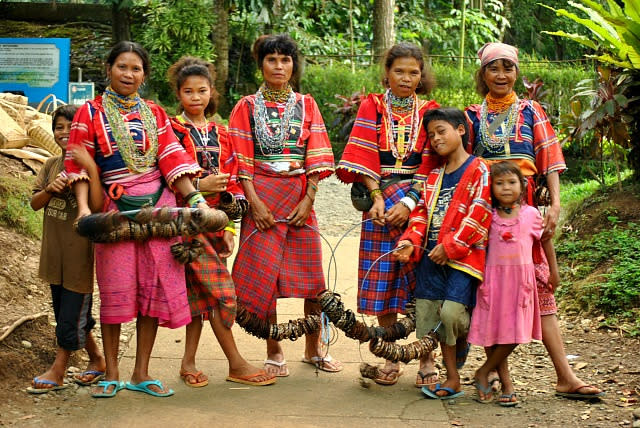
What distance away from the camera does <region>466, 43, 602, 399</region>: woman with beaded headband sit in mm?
4633

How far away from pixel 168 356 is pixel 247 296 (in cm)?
81

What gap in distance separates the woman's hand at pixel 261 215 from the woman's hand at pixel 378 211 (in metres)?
0.58

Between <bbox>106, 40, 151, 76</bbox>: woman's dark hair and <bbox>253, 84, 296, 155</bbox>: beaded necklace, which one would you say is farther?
<bbox>253, 84, 296, 155</bbox>: beaded necklace

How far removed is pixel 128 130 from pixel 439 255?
5.90ft

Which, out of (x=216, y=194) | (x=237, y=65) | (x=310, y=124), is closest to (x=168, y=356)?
(x=216, y=194)

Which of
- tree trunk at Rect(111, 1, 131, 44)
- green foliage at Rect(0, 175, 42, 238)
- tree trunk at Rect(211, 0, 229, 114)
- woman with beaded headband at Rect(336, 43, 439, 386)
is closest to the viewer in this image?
woman with beaded headband at Rect(336, 43, 439, 386)

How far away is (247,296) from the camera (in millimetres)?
4941

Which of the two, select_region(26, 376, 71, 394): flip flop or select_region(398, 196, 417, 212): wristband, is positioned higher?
select_region(398, 196, 417, 212): wristband

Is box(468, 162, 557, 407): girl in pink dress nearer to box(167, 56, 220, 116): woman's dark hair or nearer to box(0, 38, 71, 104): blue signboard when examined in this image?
box(167, 56, 220, 116): woman's dark hair

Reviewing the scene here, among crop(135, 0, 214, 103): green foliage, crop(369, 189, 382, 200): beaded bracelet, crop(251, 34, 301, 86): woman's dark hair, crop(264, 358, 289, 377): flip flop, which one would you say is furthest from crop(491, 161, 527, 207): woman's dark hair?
crop(135, 0, 214, 103): green foliage

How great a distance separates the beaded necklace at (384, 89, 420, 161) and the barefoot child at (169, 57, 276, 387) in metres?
0.93

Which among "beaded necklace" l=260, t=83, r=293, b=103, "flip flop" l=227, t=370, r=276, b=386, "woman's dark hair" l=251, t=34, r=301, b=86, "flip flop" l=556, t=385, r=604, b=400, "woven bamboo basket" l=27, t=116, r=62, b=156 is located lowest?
"flip flop" l=227, t=370, r=276, b=386

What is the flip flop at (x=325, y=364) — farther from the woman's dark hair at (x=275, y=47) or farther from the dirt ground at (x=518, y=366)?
the woman's dark hair at (x=275, y=47)

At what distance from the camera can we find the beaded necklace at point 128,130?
177 inches
